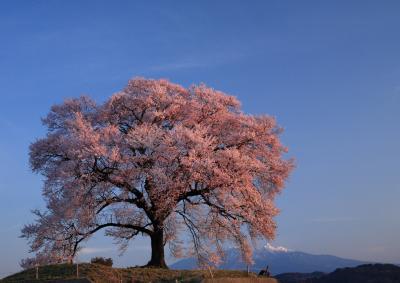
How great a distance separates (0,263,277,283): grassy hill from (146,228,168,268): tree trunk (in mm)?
3528

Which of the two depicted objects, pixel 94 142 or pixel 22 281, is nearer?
pixel 22 281

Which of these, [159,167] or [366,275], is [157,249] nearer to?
[159,167]

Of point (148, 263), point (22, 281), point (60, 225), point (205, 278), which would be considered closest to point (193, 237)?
point (148, 263)

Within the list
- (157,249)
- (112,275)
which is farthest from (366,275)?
(112,275)

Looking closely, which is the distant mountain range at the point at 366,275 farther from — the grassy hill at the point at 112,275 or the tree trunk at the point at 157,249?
the grassy hill at the point at 112,275

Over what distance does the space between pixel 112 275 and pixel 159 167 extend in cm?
867

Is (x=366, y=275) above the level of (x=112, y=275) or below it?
above

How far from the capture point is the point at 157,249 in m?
43.9

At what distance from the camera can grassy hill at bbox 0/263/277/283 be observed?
35.0 meters

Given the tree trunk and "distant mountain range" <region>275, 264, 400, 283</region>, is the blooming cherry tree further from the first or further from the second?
"distant mountain range" <region>275, 264, 400, 283</region>

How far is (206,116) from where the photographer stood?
46219mm

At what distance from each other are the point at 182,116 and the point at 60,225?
1316 centimetres

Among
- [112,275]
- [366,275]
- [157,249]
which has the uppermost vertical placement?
[366,275]

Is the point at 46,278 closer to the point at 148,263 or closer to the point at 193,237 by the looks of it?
the point at 148,263
